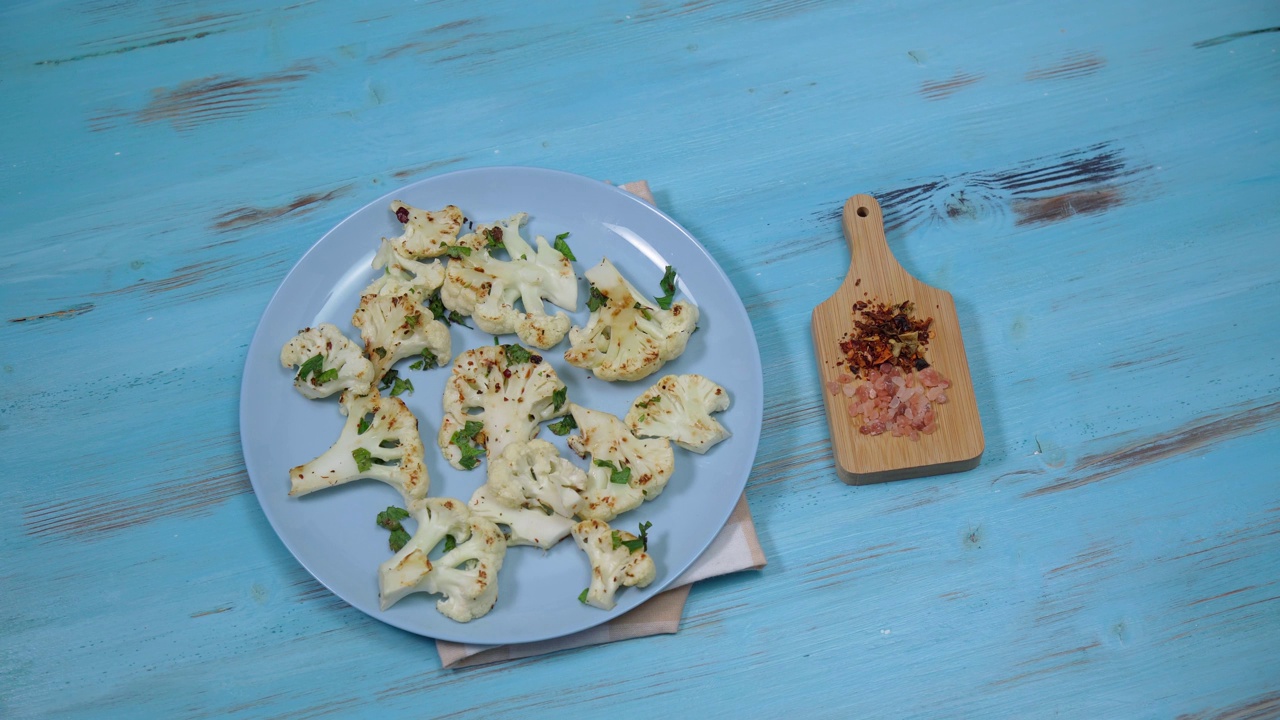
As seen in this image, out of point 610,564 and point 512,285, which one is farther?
point 512,285

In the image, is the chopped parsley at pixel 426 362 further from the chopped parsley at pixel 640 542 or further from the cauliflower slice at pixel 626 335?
the chopped parsley at pixel 640 542

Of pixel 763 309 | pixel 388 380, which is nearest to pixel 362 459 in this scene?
pixel 388 380

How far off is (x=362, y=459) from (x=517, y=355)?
20.0 inches

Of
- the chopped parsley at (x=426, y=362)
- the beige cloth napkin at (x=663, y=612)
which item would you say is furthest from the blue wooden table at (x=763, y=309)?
the chopped parsley at (x=426, y=362)

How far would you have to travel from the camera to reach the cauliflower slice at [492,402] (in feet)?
9.46

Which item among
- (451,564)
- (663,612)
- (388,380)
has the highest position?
(388,380)

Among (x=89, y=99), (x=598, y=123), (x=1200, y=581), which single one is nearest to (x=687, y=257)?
(x=598, y=123)

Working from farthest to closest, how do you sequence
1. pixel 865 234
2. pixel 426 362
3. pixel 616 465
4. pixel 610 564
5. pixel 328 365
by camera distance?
pixel 865 234, pixel 426 362, pixel 328 365, pixel 616 465, pixel 610 564

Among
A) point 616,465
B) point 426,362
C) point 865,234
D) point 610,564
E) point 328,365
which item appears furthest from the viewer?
point 865,234

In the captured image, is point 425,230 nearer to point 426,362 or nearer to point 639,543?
point 426,362

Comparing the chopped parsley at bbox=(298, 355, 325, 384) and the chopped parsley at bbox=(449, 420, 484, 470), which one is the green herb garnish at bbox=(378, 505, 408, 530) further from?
the chopped parsley at bbox=(298, 355, 325, 384)

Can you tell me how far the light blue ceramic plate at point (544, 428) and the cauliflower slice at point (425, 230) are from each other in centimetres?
8

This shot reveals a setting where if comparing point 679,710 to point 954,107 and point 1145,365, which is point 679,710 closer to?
point 1145,365

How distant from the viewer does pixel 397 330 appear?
2969mm
